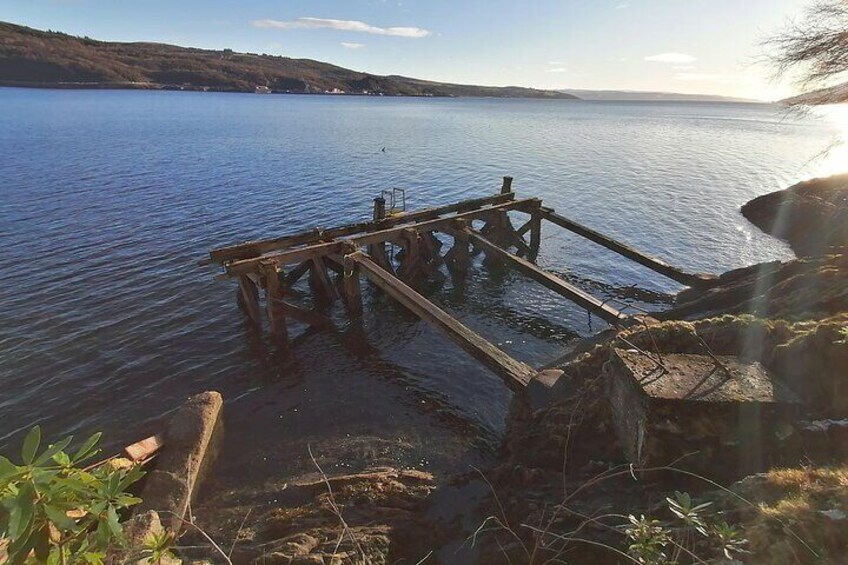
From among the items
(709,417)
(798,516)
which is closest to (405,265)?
(709,417)

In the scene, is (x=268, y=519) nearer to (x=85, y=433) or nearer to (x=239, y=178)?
(x=85, y=433)

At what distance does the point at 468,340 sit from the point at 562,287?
4104mm

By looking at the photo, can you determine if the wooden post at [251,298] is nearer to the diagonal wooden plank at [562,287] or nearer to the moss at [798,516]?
the diagonal wooden plank at [562,287]

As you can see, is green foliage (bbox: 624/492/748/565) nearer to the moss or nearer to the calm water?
the moss

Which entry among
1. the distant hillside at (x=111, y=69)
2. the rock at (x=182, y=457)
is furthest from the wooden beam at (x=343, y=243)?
the distant hillside at (x=111, y=69)

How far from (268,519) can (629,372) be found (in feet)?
18.6

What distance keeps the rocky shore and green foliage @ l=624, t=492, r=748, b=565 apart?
28 mm

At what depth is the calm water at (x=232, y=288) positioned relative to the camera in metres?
9.74


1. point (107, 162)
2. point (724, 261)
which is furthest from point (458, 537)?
point (107, 162)

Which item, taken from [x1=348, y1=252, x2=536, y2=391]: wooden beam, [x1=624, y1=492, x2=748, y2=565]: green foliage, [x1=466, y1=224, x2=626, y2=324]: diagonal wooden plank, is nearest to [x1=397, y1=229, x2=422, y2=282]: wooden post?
[x1=466, y1=224, x2=626, y2=324]: diagonal wooden plank

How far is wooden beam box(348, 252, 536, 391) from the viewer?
8100 mm

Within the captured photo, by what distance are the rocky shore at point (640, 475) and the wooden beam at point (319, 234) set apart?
6431 mm

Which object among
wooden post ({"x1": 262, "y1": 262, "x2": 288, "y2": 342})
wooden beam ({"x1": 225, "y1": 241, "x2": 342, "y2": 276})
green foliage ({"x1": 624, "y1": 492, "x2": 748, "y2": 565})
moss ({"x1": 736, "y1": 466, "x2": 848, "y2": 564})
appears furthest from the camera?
wooden post ({"x1": 262, "y1": 262, "x2": 288, "y2": 342})

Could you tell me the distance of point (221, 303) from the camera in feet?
48.6
